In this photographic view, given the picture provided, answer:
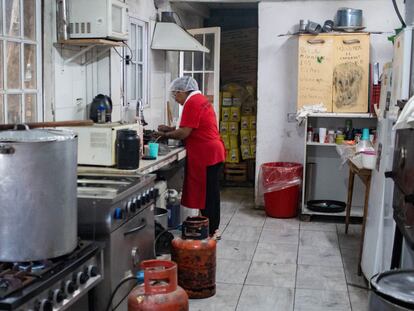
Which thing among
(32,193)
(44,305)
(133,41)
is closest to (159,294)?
(44,305)

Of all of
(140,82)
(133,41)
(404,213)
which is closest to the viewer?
(404,213)

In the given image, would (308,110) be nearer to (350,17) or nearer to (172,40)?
(350,17)

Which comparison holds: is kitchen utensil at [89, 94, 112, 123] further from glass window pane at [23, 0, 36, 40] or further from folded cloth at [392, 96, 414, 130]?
folded cloth at [392, 96, 414, 130]

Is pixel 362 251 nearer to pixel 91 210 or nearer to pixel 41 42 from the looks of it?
pixel 91 210

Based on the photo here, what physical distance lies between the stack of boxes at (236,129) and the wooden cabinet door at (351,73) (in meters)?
2.04

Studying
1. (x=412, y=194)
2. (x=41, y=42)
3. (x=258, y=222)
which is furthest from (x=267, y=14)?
(x=412, y=194)

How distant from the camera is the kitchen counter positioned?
3.56 metres

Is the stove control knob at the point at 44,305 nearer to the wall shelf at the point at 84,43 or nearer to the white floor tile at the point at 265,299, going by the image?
the white floor tile at the point at 265,299

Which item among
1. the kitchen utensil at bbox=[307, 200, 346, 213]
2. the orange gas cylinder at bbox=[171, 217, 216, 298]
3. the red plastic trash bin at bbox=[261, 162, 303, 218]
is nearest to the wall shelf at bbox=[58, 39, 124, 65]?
the orange gas cylinder at bbox=[171, 217, 216, 298]

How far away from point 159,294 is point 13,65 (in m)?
1.78

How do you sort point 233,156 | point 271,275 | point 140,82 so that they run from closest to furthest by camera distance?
point 271,275
point 140,82
point 233,156

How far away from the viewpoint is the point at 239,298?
3822 mm

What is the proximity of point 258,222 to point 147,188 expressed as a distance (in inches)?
113

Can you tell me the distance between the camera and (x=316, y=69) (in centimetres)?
584
